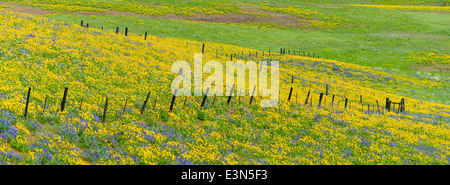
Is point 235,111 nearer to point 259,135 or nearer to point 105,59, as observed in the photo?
point 259,135

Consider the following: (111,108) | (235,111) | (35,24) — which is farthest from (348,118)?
(35,24)

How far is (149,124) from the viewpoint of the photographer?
1478 centimetres

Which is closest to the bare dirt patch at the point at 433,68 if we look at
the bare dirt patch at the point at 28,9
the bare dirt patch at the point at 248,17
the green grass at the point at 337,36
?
the green grass at the point at 337,36

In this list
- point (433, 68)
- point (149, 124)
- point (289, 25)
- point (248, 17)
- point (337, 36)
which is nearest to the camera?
point (149, 124)

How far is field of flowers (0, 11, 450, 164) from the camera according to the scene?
1133cm

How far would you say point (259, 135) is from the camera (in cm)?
1603

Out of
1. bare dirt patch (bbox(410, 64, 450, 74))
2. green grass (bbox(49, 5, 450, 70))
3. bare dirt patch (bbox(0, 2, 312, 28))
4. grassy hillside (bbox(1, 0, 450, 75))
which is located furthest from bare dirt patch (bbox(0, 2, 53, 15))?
bare dirt patch (bbox(410, 64, 450, 74))

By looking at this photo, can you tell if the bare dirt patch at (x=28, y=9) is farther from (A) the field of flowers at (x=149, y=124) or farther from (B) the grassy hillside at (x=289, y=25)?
(A) the field of flowers at (x=149, y=124)

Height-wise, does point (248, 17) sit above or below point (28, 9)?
below

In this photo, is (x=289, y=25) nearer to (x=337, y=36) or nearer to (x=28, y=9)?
(x=337, y=36)

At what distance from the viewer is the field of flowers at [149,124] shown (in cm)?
1133

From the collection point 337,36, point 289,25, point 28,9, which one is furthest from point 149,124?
point 289,25

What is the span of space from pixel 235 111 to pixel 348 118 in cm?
865

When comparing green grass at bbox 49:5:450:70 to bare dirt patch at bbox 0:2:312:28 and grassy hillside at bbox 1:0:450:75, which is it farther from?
bare dirt patch at bbox 0:2:312:28
